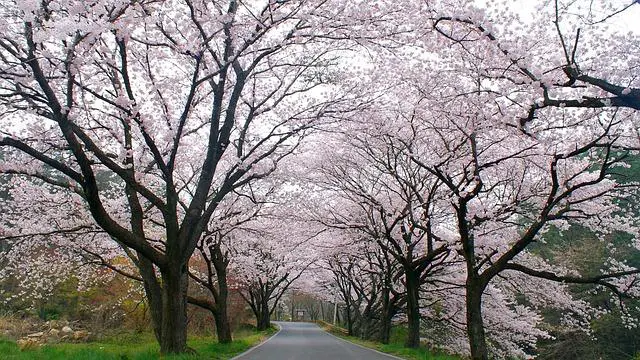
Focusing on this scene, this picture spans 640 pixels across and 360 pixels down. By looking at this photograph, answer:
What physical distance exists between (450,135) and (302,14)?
9.13 metres

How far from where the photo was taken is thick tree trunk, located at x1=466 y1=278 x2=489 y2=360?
45.2 feet

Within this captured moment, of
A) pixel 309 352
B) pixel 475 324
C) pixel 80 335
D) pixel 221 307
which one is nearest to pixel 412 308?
pixel 309 352

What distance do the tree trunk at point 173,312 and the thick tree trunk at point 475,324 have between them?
7.11 m

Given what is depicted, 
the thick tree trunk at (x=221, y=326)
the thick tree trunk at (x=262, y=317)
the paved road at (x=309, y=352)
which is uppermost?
the thick tree trunk at (x=262, y=317)

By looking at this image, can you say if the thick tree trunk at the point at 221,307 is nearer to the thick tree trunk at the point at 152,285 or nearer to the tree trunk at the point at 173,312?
the thick tree trunk at the point at 152,285

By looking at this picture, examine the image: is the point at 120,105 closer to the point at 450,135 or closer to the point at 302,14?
the point at 302,14

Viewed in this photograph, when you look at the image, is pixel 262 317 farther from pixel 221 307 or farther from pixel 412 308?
pixel 412 308

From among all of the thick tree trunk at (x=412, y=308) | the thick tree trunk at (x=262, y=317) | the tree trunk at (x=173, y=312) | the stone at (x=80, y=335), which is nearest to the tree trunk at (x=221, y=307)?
the stone at (x=80, y=335)

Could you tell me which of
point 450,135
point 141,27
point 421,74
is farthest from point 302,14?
point 450,135

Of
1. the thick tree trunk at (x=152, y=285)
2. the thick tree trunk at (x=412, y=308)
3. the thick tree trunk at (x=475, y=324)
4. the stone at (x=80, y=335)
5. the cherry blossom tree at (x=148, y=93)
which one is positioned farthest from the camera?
the stone at (x=80, y=335)

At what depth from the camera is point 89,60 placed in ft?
29.3

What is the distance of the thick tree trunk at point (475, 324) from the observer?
1378 cm

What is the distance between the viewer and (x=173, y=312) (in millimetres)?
11672

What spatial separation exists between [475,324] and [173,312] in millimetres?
7492
